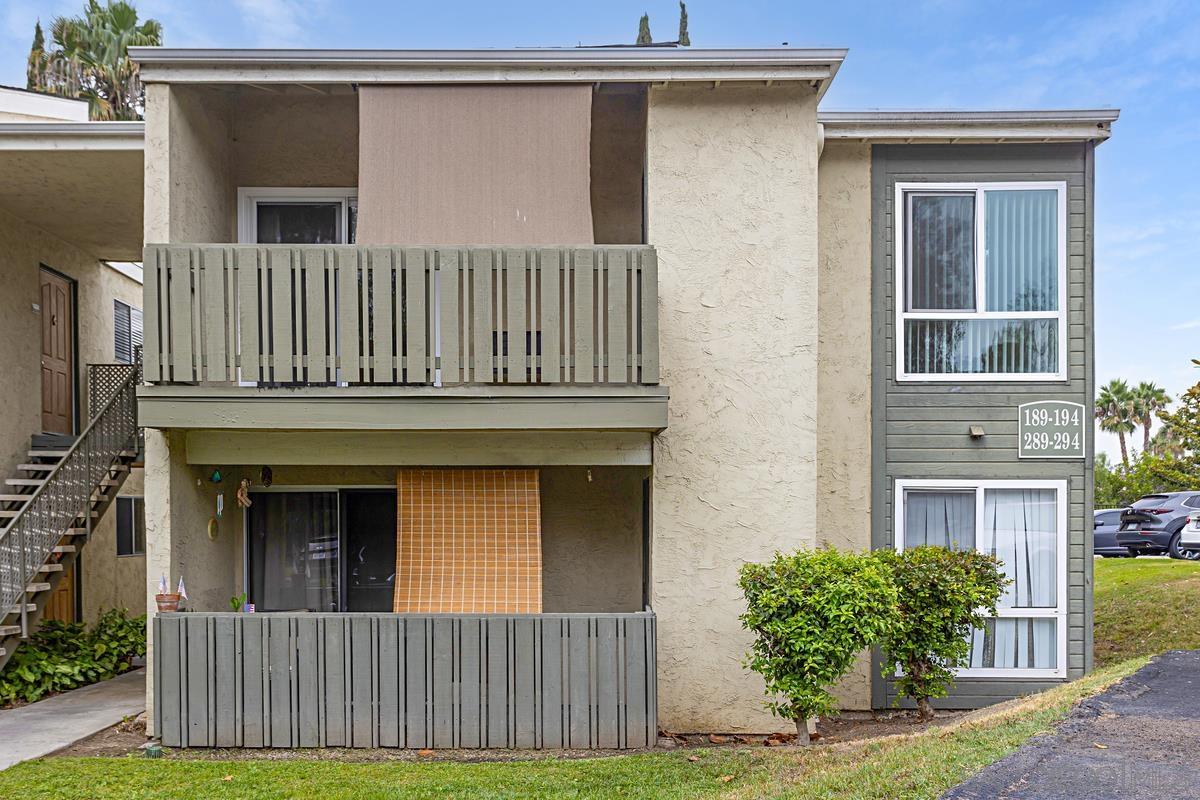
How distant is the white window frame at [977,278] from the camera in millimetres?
9602

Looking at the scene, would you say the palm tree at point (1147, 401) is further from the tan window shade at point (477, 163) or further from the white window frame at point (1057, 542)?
the tan window shade at point (477, 163)

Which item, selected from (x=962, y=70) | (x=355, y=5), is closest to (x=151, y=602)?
(x=355, y=5)

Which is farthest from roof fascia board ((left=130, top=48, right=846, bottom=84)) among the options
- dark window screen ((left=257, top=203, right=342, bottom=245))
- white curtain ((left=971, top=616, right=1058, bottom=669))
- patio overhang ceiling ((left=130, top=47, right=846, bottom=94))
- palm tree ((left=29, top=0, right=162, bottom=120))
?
palm tree ((left=29, top=0, right=162, bottom=120))

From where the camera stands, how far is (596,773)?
695cm

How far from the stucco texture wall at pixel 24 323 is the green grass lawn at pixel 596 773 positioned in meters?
5.70

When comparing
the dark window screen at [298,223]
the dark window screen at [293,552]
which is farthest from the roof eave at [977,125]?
the dark window screen at [293,552]

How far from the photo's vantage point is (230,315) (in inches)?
307

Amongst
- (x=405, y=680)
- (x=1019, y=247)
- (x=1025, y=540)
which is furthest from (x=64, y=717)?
(x=1019, y=247)

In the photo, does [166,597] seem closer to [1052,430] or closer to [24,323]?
[24,323]

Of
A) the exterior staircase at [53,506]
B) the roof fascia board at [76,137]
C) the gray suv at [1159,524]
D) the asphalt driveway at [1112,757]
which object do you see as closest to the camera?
the asphalt driveway at [1112,757]

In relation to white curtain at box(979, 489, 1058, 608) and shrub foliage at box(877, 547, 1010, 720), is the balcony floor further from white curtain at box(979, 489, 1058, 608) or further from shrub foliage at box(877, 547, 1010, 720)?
white curtain at box(979, 489, 1058, 608)

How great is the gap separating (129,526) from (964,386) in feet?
41.4

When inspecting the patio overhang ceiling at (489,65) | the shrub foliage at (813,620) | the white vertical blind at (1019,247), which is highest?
the patio overhang ceiling at (489,65)

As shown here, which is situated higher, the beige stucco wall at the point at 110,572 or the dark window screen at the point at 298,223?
the dark window screen at the point at 298,223
